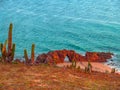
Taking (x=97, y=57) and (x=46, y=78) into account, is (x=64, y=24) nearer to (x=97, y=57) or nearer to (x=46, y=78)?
(x=97, y=57)

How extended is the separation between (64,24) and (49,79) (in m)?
40.1

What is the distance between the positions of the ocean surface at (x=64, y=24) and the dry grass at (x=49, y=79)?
49.1ft

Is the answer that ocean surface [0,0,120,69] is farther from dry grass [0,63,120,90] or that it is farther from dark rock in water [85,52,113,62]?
dry grass [0,63,120,90]

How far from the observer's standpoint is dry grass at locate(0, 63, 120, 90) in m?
22.7

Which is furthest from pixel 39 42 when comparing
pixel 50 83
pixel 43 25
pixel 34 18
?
pixel 50 83

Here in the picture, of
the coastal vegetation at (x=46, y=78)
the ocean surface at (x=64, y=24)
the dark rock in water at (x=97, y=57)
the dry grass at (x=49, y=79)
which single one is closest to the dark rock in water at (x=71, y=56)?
the dark rock in water at (x=97, y=57)

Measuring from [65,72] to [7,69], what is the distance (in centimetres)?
489

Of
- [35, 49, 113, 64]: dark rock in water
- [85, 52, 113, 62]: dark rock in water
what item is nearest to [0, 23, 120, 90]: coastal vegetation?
[35, 49, 113, 64]: dark rock in water

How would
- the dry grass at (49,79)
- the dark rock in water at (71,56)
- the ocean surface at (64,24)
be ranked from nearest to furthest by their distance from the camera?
1. the dry grass at (49,79)
2. the dark rock in water at (71,56)
3. the ocean surface at (64,24)

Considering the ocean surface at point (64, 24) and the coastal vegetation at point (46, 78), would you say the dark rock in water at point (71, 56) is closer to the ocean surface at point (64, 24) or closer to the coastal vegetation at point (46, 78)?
the ocean surface at point (64, 24)

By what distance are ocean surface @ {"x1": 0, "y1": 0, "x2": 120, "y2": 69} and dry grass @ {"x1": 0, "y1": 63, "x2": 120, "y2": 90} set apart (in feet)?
49.1

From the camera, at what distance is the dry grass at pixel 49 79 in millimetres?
22672

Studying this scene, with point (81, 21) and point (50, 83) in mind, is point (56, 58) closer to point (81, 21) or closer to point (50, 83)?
point (50, 83)

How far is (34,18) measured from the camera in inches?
2680
